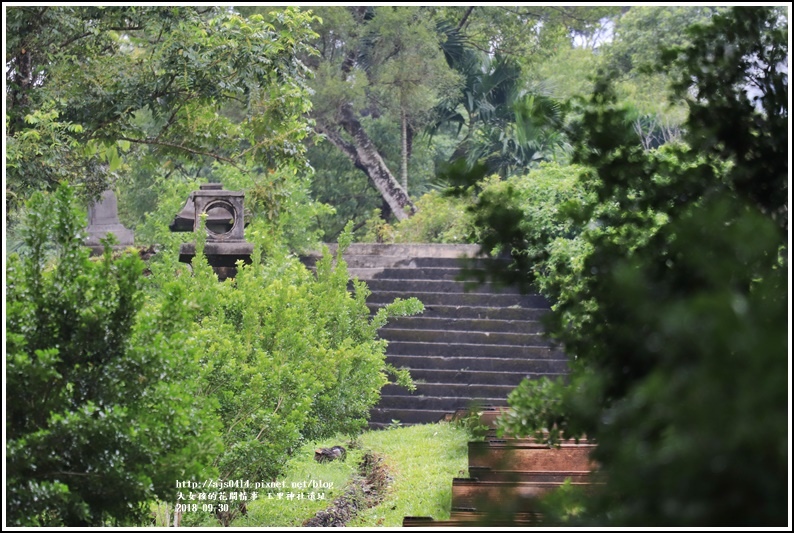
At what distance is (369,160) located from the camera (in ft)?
65.5

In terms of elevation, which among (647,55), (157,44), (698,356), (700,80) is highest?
(647,55)

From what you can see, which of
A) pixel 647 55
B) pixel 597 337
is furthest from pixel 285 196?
pixel 647 55

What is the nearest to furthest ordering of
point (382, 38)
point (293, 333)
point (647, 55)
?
point (293, 333), point (382, 38), point (647, 55)

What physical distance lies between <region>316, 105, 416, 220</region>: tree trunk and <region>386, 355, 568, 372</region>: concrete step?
8846mm

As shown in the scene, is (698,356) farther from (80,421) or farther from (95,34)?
(95,34)

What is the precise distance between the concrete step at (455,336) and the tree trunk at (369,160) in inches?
330

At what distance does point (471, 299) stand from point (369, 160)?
8.51m

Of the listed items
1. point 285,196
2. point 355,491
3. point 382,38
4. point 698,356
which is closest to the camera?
point 698,356

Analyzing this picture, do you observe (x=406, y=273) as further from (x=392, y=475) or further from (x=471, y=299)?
(x=392, y=475)

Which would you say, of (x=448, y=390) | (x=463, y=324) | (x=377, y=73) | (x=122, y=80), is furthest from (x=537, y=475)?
(x=377, y=73)

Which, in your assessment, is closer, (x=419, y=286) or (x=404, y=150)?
(x=419, y=286)

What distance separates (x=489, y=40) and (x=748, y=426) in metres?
19.2

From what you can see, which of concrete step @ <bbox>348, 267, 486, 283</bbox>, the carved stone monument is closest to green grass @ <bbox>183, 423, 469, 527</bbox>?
concrete step @ <bbox>348, 267, 486, 283</bbox>

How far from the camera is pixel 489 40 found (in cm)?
1969
